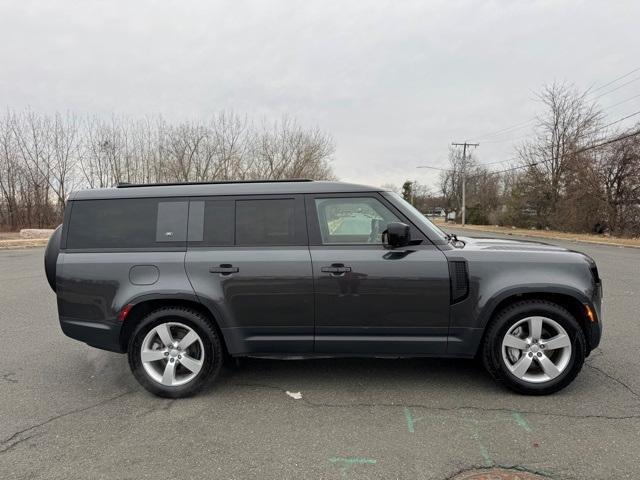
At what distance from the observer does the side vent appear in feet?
11.2

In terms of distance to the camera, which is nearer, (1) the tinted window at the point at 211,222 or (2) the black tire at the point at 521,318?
(2) the black tire at the point at 521,318

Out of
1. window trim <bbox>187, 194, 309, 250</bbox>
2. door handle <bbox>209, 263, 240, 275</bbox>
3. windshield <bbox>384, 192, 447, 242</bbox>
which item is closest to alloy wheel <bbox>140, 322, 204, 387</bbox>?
door handle <bbox>209, 263, 240, 275</bbox>

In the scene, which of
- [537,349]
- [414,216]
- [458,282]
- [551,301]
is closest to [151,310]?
[414,216]

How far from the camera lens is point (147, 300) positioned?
352cm

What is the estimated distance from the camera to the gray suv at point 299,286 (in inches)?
134

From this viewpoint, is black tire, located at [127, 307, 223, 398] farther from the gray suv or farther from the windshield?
the windshield

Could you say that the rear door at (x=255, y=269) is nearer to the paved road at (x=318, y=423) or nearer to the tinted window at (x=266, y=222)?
the tinted window at (x=266, y=222)

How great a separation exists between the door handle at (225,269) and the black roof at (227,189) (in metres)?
0.66

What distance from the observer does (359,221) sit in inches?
145

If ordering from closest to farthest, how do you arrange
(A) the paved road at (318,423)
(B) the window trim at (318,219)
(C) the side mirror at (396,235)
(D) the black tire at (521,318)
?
(A) the paved road at (318,423)
(C) the side mirror at (396,235)
(D) the black tire at (521,318)
(B) the window trim at (318,219)

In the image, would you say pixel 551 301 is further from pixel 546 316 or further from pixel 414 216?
pixel 414 216

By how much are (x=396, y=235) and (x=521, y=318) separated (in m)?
1.30

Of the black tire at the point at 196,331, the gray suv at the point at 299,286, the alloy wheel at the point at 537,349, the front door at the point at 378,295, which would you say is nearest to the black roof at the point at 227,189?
the gray suv at the point at 299,286

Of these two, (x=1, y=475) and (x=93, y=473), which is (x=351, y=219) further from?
(x=1, y=475)
